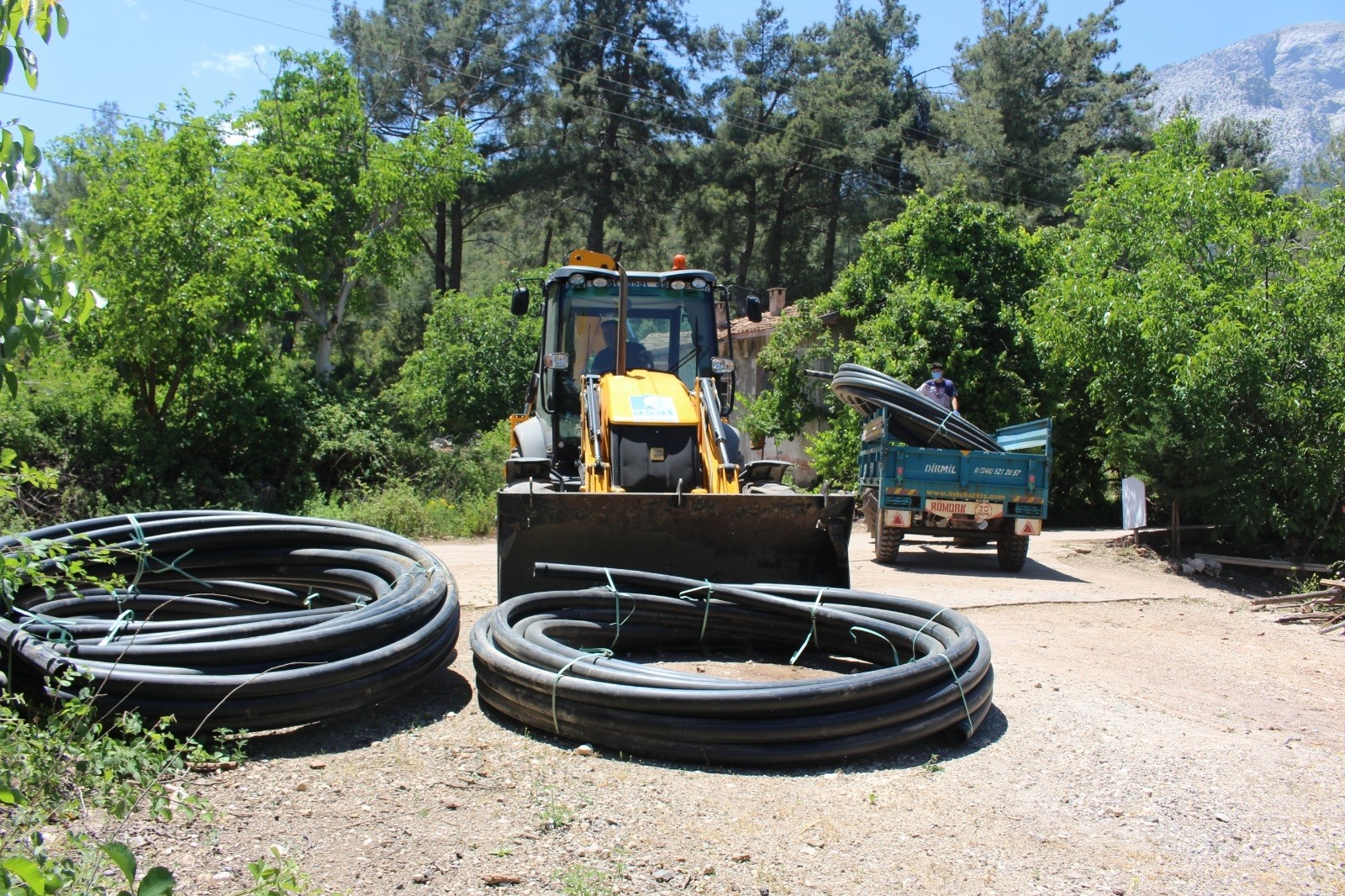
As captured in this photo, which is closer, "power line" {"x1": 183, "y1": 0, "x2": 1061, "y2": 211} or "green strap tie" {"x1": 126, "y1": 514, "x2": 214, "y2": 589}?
"green strap tie" {"x1": 126, "y1": 514, "x2": 214, "y2": 589}

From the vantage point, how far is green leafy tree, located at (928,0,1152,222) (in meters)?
32.4

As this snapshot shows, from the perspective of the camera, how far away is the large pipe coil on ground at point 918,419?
1222 centimetres

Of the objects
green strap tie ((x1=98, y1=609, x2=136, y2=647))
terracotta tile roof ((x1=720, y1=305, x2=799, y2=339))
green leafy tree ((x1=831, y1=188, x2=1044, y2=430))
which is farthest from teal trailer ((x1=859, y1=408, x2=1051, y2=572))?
terracotta tile roof ((x1=720, y1=305, x2=799, y2=339))

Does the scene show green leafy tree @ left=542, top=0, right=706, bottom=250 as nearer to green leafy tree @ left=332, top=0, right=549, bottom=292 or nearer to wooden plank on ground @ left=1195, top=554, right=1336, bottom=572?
green leafy tree @ left=332, top=0, right=549, bottom=292

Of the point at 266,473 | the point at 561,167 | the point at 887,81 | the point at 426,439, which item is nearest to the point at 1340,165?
the point at 887,81

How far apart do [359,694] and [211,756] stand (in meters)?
0.74

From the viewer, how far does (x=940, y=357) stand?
17.9m

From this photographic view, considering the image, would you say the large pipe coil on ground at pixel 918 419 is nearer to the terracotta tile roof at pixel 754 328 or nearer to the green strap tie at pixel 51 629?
the green strap tie at pixel 51 629

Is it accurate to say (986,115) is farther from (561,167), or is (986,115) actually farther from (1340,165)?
(1340,165)

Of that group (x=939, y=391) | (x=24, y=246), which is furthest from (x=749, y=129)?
(x=24, y=246)

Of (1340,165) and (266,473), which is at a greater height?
(1340,165)

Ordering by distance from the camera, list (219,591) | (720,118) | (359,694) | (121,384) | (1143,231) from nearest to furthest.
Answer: (359,694)
(219,591)
(1143,231)
(121,384)
(720,118)

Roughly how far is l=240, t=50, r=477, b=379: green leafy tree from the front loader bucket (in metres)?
14.8

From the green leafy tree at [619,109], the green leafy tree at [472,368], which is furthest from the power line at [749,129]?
the green leafy tree at [472,368]
